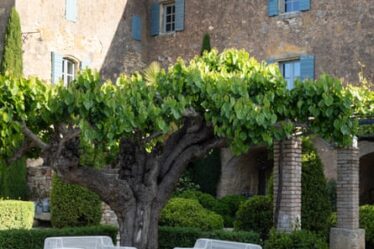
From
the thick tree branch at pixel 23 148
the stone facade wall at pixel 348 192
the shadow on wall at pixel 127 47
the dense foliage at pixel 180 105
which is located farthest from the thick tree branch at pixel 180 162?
the shadow on wall at pixel 127 47

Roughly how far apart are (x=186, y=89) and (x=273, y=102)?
1.10 metres

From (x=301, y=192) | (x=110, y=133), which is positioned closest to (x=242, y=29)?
(x=301, y=192)

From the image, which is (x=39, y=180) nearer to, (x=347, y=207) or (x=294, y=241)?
(x=347, y=207)

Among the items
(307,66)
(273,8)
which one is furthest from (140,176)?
(273,8)

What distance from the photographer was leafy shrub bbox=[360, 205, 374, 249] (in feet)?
42.3

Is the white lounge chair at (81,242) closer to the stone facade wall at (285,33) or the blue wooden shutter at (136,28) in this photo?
the stone facade wall at (285,33)

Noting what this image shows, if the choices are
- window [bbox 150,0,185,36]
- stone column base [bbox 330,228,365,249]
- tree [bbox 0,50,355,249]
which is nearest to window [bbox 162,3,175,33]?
window [bbox 150,0,185,36]

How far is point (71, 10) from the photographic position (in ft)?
63.4

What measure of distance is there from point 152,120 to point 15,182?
10.8 m

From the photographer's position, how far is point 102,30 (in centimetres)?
2014

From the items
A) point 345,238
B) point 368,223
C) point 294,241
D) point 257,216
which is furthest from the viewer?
point 368,223

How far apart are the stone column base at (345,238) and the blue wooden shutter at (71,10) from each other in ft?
35.8

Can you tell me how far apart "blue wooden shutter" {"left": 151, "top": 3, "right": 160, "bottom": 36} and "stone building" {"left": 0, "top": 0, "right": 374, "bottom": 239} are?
0.11ft

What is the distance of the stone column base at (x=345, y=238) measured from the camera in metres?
11.6
